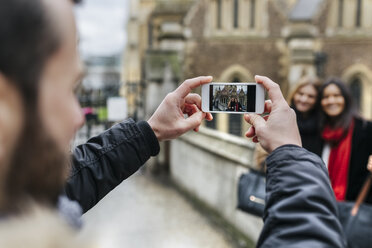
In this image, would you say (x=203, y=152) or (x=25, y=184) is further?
(x=203, y=152)

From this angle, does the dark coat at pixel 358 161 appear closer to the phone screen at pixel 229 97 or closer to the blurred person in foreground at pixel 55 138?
the phone screen at pixel 229 97

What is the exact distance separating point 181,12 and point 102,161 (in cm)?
948

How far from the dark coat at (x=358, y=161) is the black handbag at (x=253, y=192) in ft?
2.06

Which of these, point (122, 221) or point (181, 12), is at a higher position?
point (181, 12)

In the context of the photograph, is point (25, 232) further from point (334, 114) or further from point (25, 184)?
point (334, 114)

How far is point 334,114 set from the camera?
305 centimetres

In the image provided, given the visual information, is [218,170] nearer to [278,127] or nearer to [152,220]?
[152,220]

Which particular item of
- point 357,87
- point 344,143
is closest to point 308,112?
point 344,143

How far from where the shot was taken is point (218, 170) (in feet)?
17.0

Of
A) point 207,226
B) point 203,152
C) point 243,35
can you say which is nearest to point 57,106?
point 207,226

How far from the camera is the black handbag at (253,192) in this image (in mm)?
3059

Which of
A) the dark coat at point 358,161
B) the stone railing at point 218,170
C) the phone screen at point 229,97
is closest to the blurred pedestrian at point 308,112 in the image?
the dark coat at point 358,161

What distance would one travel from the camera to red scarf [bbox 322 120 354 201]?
2881 millimetres

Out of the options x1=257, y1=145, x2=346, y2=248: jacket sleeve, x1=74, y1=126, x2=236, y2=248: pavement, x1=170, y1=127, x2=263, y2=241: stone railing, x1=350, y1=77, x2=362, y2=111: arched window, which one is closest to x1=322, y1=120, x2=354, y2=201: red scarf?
x1=170, y1=127, x2=263, y2=241: stone railing
